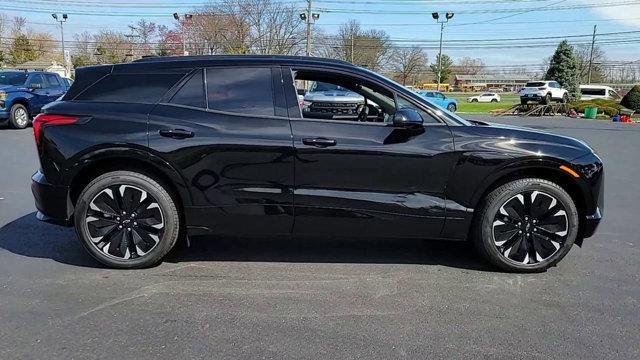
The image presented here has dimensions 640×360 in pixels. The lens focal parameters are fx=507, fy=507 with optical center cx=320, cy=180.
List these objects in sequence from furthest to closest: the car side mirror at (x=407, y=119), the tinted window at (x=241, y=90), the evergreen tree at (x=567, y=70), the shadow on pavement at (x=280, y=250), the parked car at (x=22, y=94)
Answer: the evergreen tree at (x=567, y=70) < the parked car at (x=22, y=94) < the shadow on pavement at (x=280, y=250) < the tinted window at (x=241, y=90) < the car side mirror at (x=407, y=119)

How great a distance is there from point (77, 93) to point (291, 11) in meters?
52.7

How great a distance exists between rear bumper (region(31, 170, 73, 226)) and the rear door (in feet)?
2.98

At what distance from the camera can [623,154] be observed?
12406 millimetres

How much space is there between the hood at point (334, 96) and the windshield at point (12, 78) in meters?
14.0

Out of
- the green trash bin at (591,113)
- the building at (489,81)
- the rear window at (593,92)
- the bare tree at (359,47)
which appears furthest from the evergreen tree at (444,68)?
the green trash bin at (591,113)

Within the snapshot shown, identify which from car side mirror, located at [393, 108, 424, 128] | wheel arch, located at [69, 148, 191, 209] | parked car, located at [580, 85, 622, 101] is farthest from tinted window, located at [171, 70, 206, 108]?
parked car, located at [580, 85, 622, 101]

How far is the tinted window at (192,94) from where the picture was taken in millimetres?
4207

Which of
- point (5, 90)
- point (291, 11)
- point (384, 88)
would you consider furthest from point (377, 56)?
point (384, 88)

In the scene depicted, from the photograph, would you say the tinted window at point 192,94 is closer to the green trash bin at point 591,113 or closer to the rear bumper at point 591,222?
the rear bumper at point 591,222

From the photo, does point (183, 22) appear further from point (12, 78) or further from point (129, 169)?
point (129, 169)

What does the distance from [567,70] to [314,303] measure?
44.8m

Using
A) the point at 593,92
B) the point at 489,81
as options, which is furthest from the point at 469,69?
the point at 593,92

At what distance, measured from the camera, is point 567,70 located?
4216cm

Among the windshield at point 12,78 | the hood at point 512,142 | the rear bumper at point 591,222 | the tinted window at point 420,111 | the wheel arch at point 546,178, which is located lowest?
the rear bumper at point 591,222
